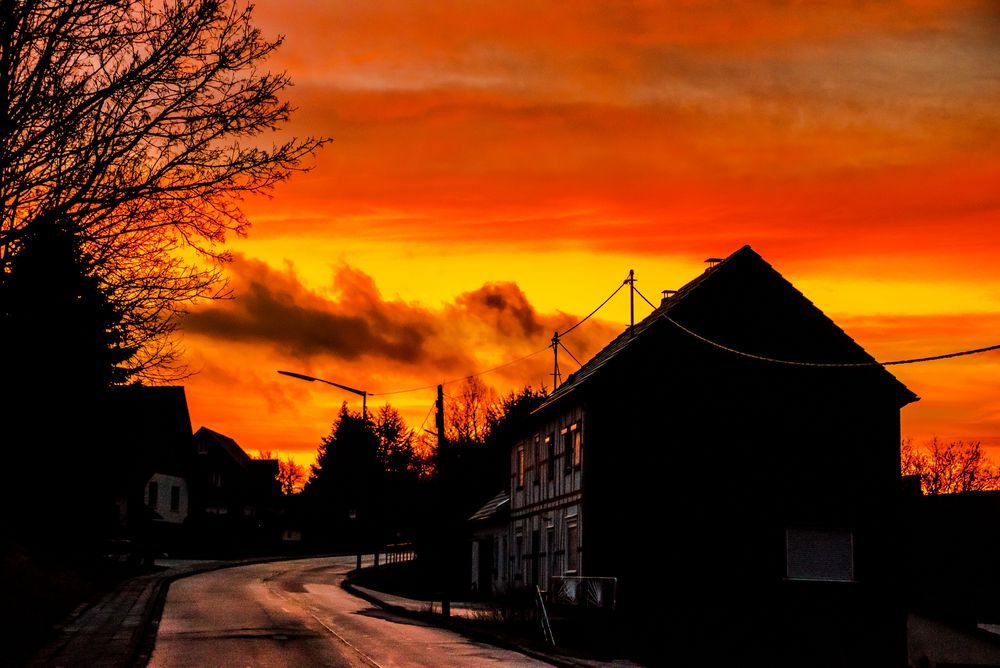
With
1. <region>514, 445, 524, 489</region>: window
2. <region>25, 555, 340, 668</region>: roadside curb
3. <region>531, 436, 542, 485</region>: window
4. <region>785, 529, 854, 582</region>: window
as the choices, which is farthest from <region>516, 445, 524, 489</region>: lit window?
<region>25, 555, 340, 668</region>: roadside curb

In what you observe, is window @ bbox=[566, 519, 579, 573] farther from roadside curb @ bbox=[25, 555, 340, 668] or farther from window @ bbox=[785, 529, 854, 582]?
roadside curb @ bbox=[25, 555, 340, 668]

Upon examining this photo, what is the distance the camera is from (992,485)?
90125 millimetres

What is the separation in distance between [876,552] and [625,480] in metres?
8.02

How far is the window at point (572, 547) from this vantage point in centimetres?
3722

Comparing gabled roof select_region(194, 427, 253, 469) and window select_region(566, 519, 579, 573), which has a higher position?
gabled roof select_region(194, 427, 253, 469)

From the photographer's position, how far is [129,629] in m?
25.7

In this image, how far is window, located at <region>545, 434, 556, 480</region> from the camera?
41506 mm

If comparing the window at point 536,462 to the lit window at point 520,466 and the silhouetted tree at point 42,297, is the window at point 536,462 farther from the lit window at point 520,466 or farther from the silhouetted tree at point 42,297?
the silhouetted tree at point 42,297

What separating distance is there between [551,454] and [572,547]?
15.8 feet

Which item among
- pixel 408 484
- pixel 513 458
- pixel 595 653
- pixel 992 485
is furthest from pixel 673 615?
pixel 408 484

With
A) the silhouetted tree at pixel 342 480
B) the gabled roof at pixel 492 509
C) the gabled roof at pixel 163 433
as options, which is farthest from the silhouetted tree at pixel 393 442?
the gabled roof at pixel 492 509

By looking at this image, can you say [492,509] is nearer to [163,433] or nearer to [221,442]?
[163,433]

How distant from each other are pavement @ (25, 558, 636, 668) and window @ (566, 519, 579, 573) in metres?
3.16

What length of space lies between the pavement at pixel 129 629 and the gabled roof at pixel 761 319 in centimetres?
886
